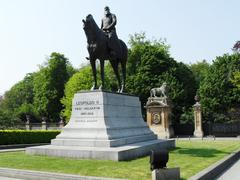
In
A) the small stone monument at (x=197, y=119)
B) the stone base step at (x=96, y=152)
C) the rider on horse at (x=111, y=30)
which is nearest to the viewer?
the stone base step at (x=96, y=152)

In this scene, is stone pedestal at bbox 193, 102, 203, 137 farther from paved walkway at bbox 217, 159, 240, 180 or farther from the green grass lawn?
the green grass lawn

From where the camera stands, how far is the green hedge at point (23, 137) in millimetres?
28102

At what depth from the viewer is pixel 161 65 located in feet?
181

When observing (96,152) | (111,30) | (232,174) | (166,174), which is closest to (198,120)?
(111,30)

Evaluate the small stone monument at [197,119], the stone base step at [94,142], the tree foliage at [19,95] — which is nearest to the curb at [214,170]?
the stone base step at [94,142]

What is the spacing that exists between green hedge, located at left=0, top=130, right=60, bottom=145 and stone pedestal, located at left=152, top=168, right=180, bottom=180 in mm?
20367

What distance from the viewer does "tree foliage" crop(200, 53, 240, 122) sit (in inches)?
2015

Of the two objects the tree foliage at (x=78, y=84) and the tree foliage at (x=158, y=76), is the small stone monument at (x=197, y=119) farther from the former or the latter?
the tree foliage at (x=78, y=84)

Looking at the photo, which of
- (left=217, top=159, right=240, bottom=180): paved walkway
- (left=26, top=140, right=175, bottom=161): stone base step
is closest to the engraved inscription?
(left=26, top=140, right=175, bottom=161): stone base step

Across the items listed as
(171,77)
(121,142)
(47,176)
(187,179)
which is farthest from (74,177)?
(171,77)

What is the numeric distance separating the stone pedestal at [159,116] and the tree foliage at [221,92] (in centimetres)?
1004

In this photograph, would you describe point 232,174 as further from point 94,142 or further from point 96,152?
point 94,142

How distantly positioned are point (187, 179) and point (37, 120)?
6344 cm

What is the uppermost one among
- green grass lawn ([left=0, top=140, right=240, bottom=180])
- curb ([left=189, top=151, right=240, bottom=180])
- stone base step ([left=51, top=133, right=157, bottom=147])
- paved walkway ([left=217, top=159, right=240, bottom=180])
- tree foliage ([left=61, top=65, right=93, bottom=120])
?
tree foliage ([left=61, top=65, right=93, bottom=120])
